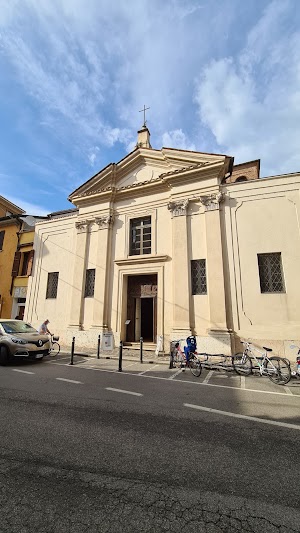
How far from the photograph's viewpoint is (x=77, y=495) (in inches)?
88.5

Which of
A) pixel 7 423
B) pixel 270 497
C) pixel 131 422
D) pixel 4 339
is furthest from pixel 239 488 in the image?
pixel 4 339

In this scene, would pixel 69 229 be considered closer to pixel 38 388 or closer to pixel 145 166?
pixel 145 166

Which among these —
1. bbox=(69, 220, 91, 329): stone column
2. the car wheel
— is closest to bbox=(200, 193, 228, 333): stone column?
bbox=(69, 220, 91, 329): stone column

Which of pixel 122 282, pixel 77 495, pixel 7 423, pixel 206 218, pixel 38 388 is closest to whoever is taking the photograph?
pixel 77 495

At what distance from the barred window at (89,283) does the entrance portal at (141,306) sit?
222 centimetres

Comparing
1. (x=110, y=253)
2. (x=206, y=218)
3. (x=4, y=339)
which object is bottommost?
(x=4, y=339)

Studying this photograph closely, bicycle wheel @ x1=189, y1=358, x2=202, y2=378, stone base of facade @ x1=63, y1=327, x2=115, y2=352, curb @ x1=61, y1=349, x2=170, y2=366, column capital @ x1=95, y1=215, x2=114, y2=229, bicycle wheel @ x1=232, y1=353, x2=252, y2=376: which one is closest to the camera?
bicycle wheel @ x1=189, y1=358, x2=202, y2=378

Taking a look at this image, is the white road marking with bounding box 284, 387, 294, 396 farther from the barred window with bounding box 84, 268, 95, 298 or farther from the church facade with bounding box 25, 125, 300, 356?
the barred window with bounding box 84, 268, 95, 298

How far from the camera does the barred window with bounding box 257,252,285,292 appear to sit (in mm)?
10312

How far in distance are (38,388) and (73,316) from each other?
8.21 m

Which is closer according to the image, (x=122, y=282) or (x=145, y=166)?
(x=122, y=282)

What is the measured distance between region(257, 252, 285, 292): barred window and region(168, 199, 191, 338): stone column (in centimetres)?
327

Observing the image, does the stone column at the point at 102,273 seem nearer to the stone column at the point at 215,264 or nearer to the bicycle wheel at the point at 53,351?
the bicycle wheel at the point at 53,351

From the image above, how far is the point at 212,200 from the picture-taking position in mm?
11977
